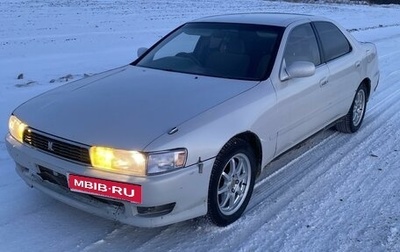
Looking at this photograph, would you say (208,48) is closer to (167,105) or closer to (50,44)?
(167,105)

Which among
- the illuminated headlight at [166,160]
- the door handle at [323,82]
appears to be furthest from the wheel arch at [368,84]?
the illuminated headlight at [166,160]

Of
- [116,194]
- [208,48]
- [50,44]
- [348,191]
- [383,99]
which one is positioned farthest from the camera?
[50,44]

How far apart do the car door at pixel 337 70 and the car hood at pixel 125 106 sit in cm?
132

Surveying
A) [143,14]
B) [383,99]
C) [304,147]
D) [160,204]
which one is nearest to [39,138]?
[160,204]

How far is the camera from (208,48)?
172 inches

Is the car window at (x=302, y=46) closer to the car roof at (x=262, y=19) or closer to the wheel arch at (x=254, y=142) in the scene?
the car roof at (x=262, y=19)

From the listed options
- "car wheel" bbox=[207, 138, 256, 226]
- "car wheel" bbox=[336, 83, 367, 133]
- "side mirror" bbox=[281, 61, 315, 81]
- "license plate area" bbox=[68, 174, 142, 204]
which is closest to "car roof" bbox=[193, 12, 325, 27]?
"side mirror" bbox=[281, 61, 315, 81]

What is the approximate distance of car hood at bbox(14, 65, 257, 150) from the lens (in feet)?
10.2

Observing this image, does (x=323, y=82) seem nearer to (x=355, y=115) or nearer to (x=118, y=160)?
(x=355, y=115)

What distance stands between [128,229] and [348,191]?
6.11 ft

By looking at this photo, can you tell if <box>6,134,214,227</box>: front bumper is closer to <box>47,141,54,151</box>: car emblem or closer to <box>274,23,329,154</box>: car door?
<box>47,141,54,151</box>: car emblem

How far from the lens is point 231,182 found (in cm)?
354

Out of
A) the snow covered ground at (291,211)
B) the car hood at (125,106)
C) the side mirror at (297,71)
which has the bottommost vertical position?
the snow covered ground at (291,211)

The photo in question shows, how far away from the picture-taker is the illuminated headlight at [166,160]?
295 centimetres
